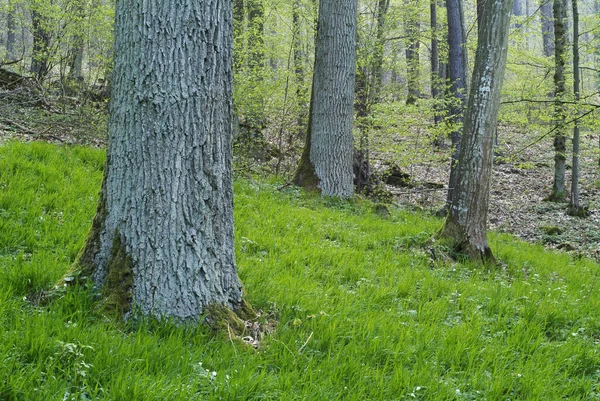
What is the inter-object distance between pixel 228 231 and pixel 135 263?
619mm

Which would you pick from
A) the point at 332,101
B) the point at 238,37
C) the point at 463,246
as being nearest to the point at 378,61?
the point at 332,101

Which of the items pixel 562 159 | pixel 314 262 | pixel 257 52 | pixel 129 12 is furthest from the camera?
pixel 562 159

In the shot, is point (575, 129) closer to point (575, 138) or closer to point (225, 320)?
point (575, 138)

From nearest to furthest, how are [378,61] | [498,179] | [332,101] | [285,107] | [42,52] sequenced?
[332,101]
[285,107]
[42,52]
[378,61]
[498,179]

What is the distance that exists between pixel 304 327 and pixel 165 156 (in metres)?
1.48

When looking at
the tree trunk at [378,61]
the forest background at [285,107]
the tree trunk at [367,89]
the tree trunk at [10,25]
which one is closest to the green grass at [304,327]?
the forest background at [285,107]

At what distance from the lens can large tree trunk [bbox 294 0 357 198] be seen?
8711 millimetres

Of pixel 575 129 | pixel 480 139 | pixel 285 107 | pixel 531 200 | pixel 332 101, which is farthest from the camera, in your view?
pixel 531 200

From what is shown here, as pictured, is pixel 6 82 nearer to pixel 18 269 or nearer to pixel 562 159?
pixel 18 269

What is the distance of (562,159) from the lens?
13047mm

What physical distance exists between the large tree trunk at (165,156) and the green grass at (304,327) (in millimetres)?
248

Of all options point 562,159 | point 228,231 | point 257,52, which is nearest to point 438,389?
point 228,231

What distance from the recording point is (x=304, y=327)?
326 centimetres

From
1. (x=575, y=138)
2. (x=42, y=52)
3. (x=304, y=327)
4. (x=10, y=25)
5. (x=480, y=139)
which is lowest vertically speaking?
(x=304, y=327)
